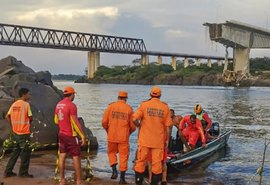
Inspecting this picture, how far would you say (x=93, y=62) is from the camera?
15938 centimetres

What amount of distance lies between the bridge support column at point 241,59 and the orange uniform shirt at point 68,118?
110923mm

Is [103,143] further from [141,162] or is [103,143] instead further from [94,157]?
[141,162]

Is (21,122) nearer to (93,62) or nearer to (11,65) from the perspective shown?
(11,65)

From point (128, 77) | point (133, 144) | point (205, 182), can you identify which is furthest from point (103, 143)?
point (128, 77)

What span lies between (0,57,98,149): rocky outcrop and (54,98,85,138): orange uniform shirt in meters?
5.98

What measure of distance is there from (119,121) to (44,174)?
2.64 m

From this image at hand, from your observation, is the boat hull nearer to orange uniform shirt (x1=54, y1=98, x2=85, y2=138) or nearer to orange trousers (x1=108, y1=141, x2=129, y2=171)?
orange trousers (x1=108, y1=141, x2=129, y2=171)

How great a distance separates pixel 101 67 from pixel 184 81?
3898 centimetres

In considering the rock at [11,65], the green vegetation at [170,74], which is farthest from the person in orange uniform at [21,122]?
the green vegetation at [170,74]

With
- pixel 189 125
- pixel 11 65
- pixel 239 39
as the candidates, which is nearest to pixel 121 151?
pixel 189 125

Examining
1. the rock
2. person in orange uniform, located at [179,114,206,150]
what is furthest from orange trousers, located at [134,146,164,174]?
the rock

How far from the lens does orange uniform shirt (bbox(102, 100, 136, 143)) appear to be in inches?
410

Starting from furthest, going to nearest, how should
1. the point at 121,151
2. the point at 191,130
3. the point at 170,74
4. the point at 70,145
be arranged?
the point at 170,74
the point at 191,130
the point at 121,151
the point at 70,145

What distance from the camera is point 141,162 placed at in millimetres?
9328
